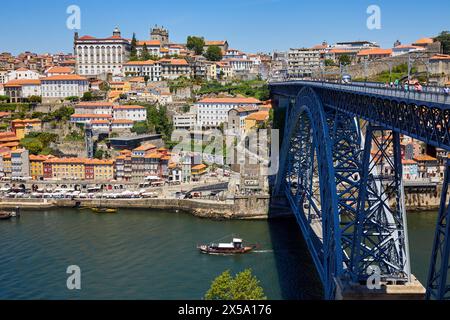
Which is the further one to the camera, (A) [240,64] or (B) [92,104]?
(A) [240,64]

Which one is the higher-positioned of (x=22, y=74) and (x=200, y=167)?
(x=22, y=74)

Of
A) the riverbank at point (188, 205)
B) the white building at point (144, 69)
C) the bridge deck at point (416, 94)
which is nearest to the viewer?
the bridge deck at point (416, 94)

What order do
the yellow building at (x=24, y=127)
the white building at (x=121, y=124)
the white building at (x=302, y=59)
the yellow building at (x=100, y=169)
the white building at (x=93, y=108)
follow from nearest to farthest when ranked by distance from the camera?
1. the yellow building at (x=100, y=169)
2. the white building at (x=121, y=124)
3. the yellow building at (x=24, y=127)
4. the white building at (x=93, y=108)
5. the white building at (x=302, y=59)

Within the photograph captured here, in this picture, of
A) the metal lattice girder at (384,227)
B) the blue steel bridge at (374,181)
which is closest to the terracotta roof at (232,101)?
the blue steel bridge at (374,181)

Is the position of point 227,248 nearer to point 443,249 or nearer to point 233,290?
point 233,290

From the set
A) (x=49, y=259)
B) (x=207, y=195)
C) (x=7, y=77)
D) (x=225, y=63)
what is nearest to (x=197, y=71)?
(x=225, y=63)

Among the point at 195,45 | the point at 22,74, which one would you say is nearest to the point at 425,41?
the point at 195,45

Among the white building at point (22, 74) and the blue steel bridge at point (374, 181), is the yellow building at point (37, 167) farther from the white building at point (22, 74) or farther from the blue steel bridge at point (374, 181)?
the blue steel bridge at point (374, 181)
